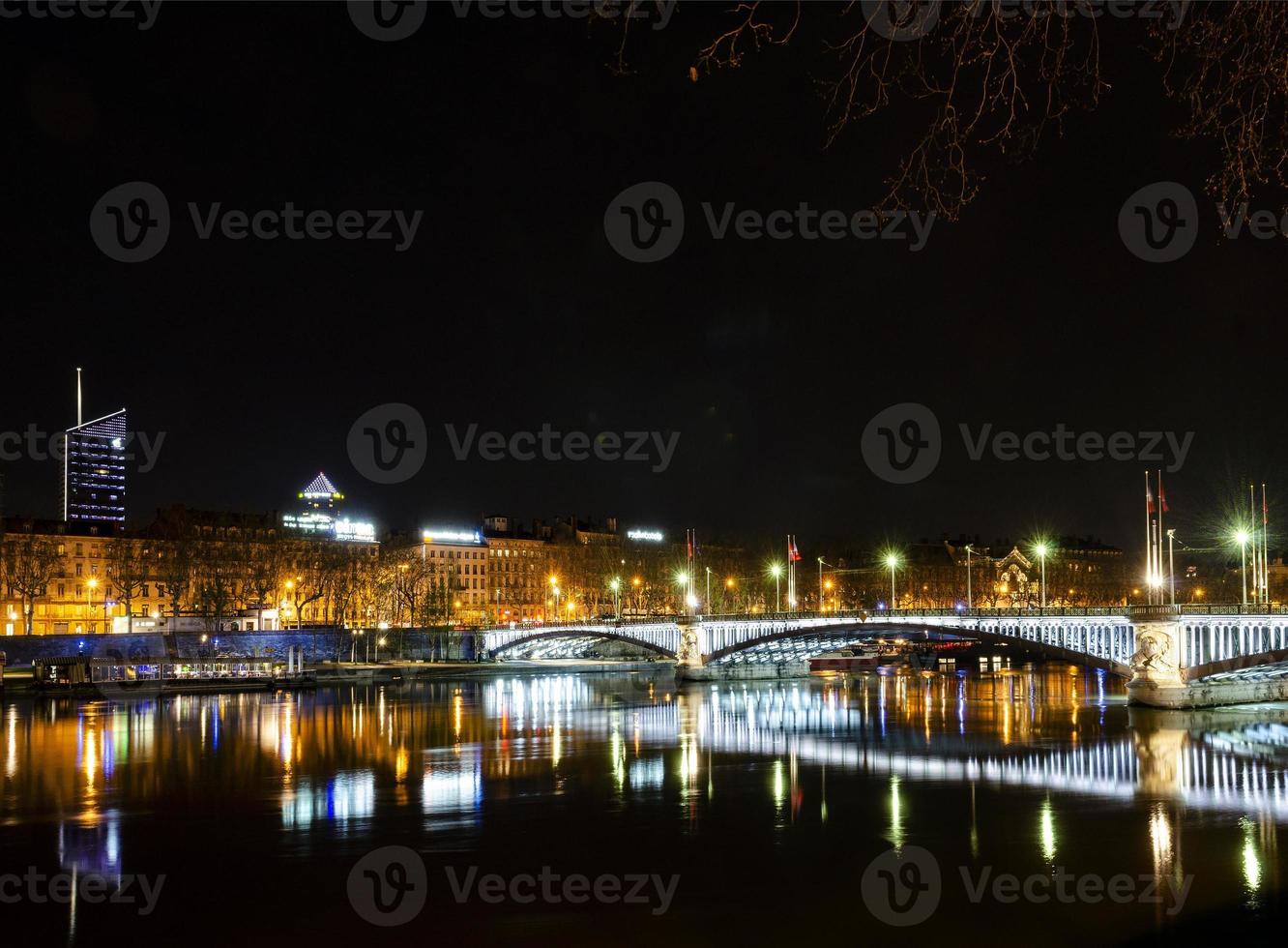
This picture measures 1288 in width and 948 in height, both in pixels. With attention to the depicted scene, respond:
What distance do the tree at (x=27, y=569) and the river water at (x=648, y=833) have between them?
184 ft

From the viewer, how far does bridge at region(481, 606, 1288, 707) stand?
4862cm

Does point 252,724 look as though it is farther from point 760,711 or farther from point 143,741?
point 760,711

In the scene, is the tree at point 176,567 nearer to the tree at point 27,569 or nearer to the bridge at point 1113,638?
the tree at point 27,569

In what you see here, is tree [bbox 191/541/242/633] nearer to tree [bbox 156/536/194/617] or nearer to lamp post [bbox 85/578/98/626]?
tree [bbox 156/536/194/617]

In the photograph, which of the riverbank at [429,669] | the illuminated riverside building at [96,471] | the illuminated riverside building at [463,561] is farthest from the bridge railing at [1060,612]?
the illuminated riverside building at [96,471]

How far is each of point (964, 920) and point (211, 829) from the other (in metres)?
14.7

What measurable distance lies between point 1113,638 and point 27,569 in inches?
3216

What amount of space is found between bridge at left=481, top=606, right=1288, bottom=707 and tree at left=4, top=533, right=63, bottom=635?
52.2 m

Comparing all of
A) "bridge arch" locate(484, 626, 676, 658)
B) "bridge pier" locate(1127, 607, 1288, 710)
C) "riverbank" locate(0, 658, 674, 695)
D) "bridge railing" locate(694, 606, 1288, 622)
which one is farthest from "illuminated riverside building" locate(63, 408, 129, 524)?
"bridge pier" locate(1127, 607, 1288, 710)

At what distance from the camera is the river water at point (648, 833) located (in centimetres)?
1697

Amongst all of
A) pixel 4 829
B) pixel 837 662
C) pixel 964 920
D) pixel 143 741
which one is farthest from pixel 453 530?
pixel 964 920

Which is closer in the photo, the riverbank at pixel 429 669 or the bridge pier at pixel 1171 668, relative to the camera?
the bridge pier at pixel 1171 668

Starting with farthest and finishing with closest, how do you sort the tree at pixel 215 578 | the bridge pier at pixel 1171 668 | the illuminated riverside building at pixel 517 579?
the illuminated riverside building at pixel 517 579, the tree at pixel 215 578, the bridge pier at pixel 1171 668

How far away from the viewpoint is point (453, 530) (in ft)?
500
